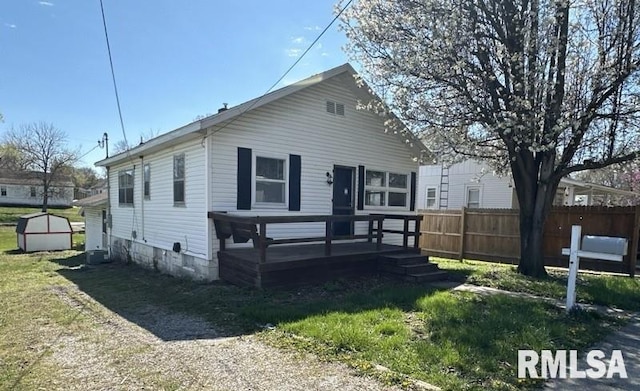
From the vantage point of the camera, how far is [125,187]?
13.2 metres

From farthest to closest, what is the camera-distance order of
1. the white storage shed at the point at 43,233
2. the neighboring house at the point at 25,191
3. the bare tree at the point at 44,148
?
1. the neighboring house at the point at 25,191
2. the bare tree at the point at 44,148
3. the white storage shed at the point at 43,233

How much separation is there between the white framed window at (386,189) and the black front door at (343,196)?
0.54m

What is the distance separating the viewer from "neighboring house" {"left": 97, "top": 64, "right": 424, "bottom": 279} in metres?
8.35

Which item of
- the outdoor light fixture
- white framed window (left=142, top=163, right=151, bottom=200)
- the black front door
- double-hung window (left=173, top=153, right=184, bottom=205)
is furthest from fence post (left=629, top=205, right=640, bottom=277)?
white framed window (left=142, top=163, right=151, bottom=200)

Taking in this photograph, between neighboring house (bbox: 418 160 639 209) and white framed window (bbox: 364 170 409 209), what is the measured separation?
3882 mm

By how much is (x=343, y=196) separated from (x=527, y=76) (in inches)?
203

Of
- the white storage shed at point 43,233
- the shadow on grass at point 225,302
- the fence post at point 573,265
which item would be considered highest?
the fence post at point 573,265

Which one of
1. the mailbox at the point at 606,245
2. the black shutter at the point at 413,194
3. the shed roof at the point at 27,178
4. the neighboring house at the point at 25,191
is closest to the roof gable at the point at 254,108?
the black shutter at the point at 413,194

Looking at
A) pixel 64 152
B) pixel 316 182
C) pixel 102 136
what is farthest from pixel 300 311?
pixel 64 152

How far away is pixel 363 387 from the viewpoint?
341cm

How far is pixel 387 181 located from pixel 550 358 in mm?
7979

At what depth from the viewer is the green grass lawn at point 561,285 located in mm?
6820

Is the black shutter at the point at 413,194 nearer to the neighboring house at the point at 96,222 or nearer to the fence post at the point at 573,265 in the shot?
the fence post at the point at 573,265

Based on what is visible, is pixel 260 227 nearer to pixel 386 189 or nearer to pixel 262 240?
pixel 262 240
